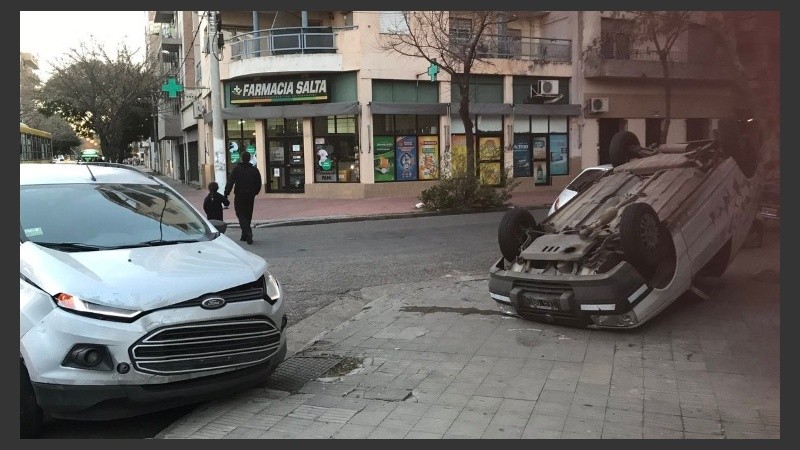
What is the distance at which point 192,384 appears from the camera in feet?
14.4

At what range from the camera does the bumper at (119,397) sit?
407cm

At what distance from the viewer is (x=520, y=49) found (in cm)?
2302

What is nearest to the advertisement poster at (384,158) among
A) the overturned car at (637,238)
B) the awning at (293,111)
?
the awning at (293,111)

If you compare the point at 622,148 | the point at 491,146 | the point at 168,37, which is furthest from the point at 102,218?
the point at 168,37

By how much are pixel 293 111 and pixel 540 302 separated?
19.4 m

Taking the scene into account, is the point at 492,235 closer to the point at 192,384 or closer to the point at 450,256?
the point at 450,256

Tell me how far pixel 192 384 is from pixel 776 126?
13.8 feet

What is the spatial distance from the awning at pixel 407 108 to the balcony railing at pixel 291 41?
272cm

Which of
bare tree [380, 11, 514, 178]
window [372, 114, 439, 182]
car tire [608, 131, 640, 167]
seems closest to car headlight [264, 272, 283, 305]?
car tire [608, 131, 640, 167]

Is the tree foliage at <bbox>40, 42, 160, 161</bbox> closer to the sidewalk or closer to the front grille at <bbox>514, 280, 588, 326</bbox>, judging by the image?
the sidewalk

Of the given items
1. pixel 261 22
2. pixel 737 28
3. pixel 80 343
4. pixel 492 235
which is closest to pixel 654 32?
pixel 737 28

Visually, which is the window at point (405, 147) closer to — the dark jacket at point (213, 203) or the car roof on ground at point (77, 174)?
the dark jacket at point (213, 203)

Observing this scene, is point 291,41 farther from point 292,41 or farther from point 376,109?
point 376,109

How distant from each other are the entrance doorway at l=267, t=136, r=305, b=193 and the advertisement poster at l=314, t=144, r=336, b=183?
0.61 metres
